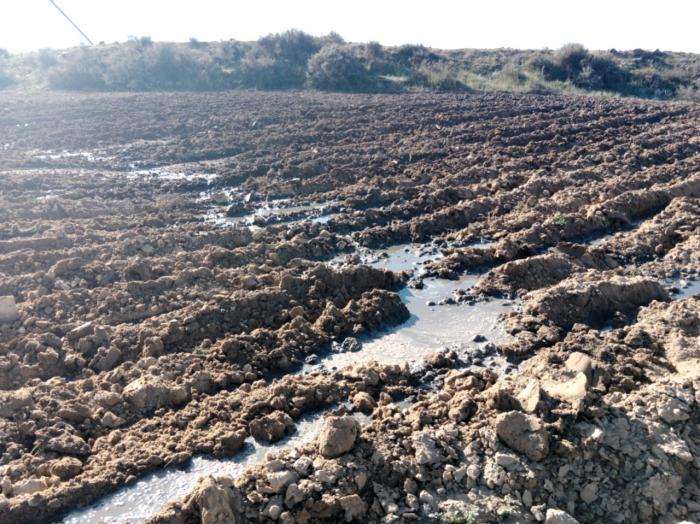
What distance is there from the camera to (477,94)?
28109mm

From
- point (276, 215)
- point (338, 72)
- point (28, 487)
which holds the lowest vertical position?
point (28, 487)

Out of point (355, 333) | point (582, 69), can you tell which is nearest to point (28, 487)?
point (355, 333)

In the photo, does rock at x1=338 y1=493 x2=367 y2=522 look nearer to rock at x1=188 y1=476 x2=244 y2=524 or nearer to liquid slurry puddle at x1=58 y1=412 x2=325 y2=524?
rock at x1=188 y1=476 x2=244 y2=524

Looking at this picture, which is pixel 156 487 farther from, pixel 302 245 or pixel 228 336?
pixel 302 245

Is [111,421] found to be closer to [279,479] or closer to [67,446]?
[67,446]

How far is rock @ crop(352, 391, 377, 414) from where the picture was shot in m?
5.81

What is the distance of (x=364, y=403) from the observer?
5.82m

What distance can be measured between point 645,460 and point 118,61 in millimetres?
40574

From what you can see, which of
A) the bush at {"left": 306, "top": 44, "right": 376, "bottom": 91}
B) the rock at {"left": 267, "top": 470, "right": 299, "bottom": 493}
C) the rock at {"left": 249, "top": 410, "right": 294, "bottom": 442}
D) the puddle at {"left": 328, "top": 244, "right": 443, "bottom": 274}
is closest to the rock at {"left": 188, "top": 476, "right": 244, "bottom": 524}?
the rock at {"left": 267, "top": 470, "right": 299, "bottom": 493}

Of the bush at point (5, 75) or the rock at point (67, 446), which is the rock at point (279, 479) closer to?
the rock at point (67, 446)

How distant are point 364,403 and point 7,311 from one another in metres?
5.00

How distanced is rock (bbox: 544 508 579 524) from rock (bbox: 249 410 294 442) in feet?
8.44

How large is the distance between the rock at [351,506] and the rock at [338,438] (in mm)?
381

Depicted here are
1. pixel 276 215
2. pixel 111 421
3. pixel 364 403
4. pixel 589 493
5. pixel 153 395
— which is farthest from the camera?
pixel 276 215
